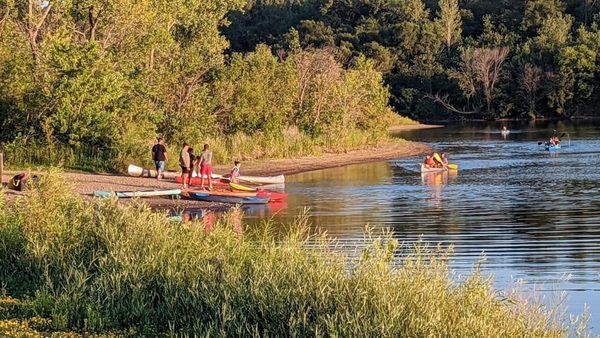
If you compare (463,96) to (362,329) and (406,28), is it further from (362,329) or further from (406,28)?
(362,329)

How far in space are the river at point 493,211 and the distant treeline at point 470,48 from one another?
53.6 m

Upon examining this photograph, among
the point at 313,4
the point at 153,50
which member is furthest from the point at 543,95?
the point at 153,50

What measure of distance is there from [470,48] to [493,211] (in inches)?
3688

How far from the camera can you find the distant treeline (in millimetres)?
114250

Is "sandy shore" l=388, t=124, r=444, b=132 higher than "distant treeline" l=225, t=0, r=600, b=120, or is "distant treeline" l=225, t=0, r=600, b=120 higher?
"distant treeline" l=225, t=0, r=600, b=120

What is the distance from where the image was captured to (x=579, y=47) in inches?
4444

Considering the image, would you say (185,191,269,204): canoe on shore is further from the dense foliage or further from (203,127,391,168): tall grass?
(203,127,391,168): tall grass

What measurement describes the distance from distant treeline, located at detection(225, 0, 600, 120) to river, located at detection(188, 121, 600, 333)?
176 ft

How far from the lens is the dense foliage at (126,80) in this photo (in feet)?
132

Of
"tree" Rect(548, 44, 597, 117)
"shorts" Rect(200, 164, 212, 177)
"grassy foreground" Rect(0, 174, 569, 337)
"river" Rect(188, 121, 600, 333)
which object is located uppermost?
"tree" Rect(548, 44, 597, 117)

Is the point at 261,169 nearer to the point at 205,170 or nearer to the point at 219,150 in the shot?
the point at 219,150

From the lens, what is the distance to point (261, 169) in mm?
47781

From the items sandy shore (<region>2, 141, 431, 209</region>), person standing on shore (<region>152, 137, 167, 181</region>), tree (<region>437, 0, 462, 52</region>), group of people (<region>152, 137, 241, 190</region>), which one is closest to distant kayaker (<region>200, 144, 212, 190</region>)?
group of people (<region>152, 137, 241, 190</region>)

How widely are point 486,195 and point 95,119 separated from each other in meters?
16.2
